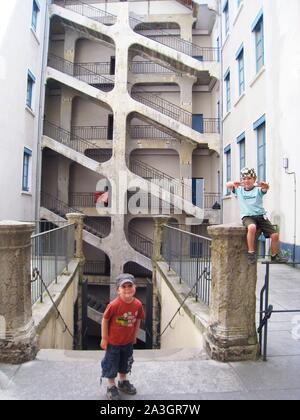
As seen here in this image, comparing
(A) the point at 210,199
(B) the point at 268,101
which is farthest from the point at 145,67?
(B) the point at 268,101

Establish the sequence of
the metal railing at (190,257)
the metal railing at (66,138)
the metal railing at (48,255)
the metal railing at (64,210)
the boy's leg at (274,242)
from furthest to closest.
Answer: the metal railing at (66,138), the metal railing at (64,210), the metal railing at (48,255), the metal railing at (190,257), the boy's leg at (274,242)

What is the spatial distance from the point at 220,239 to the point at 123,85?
15545mm

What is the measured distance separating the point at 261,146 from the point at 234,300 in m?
9.65

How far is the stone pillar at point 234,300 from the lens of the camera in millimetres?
4070

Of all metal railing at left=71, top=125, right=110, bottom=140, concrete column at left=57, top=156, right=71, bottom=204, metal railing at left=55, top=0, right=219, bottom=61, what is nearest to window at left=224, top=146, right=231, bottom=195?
metal railing at left=55, top=0, right=219, bottom=61

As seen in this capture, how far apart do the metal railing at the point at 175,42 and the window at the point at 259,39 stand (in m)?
7.01

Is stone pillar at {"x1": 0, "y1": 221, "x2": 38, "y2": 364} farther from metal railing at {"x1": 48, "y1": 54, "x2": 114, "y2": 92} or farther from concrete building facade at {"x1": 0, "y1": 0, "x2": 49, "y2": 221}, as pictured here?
metal railing at {"x1": 48, "y1": 54, "x2": 114, "y2": 92}

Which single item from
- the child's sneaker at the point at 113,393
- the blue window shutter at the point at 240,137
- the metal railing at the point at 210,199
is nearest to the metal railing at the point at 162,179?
the metal railing at the point at 210,199

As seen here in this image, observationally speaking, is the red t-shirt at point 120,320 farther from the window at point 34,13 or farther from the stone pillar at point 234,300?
the window at point 34,13

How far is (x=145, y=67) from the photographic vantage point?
20844 mm

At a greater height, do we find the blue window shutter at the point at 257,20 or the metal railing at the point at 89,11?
the metal railing at the point at 89,11

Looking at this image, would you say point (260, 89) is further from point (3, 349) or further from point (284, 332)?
point (3, 349)

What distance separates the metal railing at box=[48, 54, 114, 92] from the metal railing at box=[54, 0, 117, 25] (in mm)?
3052

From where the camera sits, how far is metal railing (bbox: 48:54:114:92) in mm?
19719
